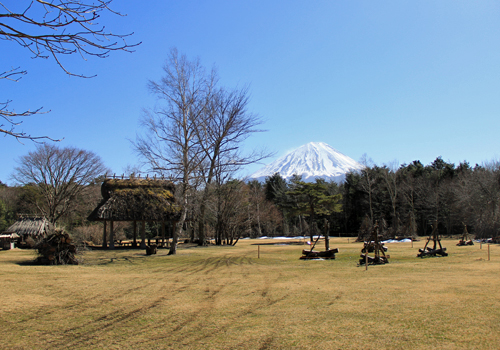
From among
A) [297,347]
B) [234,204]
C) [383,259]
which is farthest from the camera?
[234,204]

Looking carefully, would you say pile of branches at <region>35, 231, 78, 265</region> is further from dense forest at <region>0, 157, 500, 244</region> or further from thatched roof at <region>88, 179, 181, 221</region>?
thatched roof at <region>88, 179, 181, 221</region>

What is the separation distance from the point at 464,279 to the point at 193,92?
1488cm

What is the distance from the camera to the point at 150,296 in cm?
709

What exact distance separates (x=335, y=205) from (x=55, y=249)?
25717 mm

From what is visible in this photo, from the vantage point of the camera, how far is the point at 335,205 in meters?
33.5

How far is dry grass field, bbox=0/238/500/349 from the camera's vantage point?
178 inches

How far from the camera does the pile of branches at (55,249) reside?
12.5 meters

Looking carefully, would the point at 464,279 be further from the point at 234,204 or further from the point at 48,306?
the point at 234,204

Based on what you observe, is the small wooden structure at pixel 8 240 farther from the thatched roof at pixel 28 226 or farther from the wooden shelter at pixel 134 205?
the wooden shelter at pixel 134 205

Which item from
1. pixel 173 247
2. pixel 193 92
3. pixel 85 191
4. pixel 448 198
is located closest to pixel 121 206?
pixel 173 247

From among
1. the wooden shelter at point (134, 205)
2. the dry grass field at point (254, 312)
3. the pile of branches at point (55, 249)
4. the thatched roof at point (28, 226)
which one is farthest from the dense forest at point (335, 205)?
the dry grass field at point (254, 312)

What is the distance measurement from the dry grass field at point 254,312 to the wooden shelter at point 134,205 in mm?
12799

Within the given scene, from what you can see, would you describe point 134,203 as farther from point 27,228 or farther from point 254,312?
point 254,312

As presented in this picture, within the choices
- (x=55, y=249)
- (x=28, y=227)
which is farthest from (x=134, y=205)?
(x=55, y=249)
